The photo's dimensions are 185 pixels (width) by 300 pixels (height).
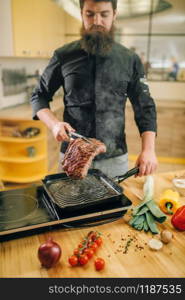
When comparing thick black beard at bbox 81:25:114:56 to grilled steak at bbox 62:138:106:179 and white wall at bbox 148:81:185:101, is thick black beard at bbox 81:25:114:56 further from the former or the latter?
white wall at bbox 148:81:185:101

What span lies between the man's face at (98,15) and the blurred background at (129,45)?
0.70 feet

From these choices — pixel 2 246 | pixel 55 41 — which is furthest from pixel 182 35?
pixel 2 246

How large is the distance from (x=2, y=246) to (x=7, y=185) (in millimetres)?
2198

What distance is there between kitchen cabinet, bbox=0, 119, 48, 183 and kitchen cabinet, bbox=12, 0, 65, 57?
0.76 m

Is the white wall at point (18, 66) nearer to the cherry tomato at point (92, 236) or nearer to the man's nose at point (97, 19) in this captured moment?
the man's nose at point (97, 19)

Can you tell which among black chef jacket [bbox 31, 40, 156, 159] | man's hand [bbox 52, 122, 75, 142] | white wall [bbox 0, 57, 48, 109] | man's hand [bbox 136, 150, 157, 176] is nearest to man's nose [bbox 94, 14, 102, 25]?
black chef jacket [bbox 31, 40, 156, 159]

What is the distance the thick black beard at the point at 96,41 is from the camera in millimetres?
1615

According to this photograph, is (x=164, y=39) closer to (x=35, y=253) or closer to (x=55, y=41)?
(x=55, y=41)

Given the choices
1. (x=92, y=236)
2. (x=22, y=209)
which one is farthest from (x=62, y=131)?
(x=92, y=236)

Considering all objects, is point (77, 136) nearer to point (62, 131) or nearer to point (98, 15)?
point (62, 131)

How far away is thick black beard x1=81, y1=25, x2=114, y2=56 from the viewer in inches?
63.6

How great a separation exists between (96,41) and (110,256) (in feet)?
4.16

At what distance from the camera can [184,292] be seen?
32.8 inches

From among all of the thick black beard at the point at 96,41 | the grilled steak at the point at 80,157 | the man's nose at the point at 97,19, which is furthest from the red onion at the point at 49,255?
the man's nose at the point at 97,19
